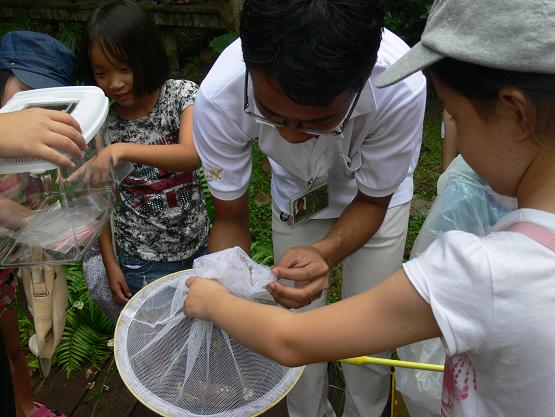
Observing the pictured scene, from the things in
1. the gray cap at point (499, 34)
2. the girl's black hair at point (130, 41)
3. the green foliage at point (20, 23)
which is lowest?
the green foliage at point (20, 23)

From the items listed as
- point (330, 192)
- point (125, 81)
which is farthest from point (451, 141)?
point (125, 81)

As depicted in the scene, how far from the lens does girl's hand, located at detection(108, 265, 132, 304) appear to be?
2.36 metres

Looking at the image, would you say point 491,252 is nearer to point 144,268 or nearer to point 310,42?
point 310,42

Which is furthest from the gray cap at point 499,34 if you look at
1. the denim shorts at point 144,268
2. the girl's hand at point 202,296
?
the denim shorts at point 144,268

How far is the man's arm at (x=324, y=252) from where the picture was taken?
150cm

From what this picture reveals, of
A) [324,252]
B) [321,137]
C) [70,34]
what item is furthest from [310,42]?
[70,34]

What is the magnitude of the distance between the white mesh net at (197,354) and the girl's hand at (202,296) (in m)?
0.06

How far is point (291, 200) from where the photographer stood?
1.87m

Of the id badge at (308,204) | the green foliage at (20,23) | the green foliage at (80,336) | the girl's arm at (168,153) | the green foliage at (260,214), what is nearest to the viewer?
the id badge at (308,204)

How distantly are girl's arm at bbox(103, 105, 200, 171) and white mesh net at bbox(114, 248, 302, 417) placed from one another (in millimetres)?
626

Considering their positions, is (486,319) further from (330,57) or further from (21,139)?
(21,139)

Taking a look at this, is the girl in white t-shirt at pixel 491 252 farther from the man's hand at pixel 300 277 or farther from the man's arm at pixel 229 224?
the man's arm at pixel 229 224

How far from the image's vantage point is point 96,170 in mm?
1579

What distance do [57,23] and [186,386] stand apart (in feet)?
16.1
